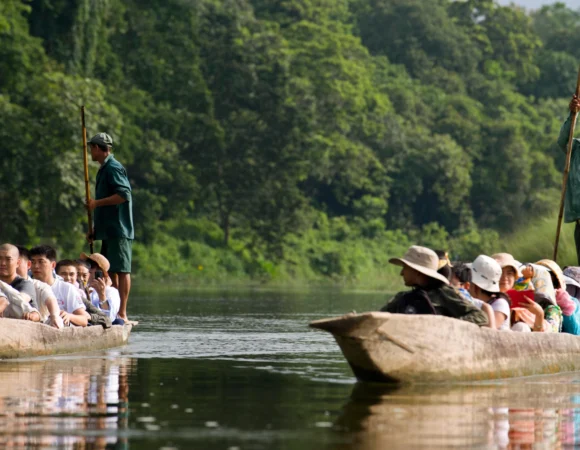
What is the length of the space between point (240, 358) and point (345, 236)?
5134 cm

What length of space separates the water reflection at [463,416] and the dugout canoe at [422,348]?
149 mm

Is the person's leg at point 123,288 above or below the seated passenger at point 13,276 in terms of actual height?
below

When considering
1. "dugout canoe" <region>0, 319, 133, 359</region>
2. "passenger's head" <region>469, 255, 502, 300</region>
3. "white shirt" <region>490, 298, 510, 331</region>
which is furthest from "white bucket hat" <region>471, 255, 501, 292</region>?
"dugout canoe" <region>0, 319, 133, 359</region>

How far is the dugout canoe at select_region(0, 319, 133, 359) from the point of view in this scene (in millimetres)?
12883

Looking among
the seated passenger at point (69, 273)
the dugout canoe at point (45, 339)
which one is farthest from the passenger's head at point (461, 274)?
the seated passenger at point (69, 273)

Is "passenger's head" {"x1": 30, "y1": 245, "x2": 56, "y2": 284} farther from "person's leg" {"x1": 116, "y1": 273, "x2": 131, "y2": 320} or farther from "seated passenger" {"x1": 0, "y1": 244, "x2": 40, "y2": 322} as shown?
"person's leg" {"x1": 116, "y1": 273, "x2": 131, "y2": 320}

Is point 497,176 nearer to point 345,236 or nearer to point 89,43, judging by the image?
point 345,236

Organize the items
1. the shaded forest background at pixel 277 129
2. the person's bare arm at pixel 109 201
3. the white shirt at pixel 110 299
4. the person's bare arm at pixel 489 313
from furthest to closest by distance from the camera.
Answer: the shaded forest background at pixel 277 129
the person's bare arm at pixel 109 201
the white shirt at pixel 110 299
the person's bare arm at pixel 489 313

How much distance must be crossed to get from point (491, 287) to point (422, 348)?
171cm

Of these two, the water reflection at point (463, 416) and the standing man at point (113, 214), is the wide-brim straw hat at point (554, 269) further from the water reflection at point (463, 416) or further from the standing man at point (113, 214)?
the standing man at point (113, 214)

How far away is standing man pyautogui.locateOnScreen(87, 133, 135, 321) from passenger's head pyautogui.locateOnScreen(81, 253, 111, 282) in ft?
1.75

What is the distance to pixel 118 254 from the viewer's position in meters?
16.1

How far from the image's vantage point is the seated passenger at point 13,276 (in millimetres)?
13445

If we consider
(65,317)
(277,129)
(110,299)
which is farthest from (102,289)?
(277,129)
